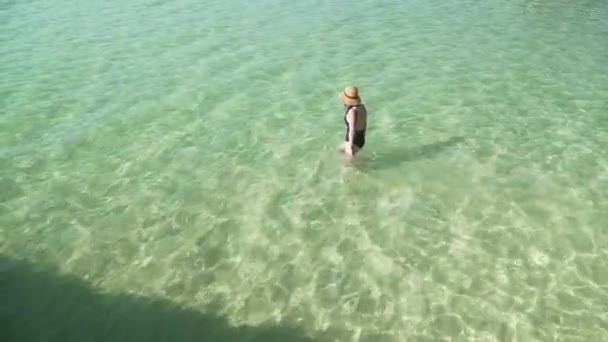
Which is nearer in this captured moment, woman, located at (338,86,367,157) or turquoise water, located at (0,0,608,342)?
turquoise water, located at (0,0,608,342)

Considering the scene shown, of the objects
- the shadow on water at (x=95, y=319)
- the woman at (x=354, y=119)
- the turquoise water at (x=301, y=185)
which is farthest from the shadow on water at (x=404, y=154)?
the shadow on water at (x=95, y=319)

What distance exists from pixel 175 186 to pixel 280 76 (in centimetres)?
731

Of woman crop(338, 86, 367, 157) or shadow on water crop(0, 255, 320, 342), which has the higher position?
woman crop(338, 86, 367, 157)

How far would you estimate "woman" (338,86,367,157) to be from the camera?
13.2 metres

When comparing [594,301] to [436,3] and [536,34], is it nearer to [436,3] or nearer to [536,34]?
[536,34]

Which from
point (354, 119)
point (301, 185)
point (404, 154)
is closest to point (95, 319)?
point (301, 185)

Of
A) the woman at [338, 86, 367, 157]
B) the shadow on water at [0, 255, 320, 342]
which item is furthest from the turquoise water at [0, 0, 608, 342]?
the woman at [338, 86, 367, 157]

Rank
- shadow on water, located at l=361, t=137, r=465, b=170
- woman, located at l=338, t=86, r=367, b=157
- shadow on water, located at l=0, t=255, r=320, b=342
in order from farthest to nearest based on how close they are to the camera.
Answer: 1. shadow on water, located at l=361, t=137, r=465, b=170
2. woman, located at l=338, t=86, r=367, b=157
3. shadow on water, located at l=0, t=255, r=320, b=342

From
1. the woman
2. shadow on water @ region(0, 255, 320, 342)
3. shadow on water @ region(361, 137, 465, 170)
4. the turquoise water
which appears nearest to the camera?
shadow on water @ region(0, 255, 320, 342)

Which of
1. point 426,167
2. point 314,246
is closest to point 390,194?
point 426,167

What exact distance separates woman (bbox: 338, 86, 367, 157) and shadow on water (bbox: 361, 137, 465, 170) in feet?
1.83

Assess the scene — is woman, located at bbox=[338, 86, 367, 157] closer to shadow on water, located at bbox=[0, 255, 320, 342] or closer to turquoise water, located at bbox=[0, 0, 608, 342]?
turquoise water, located at bbox=[0, 0, 608, 342]

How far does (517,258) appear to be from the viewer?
11688mm

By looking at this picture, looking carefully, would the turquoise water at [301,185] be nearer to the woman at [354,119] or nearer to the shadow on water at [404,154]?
the shadow on water at [404,154]
